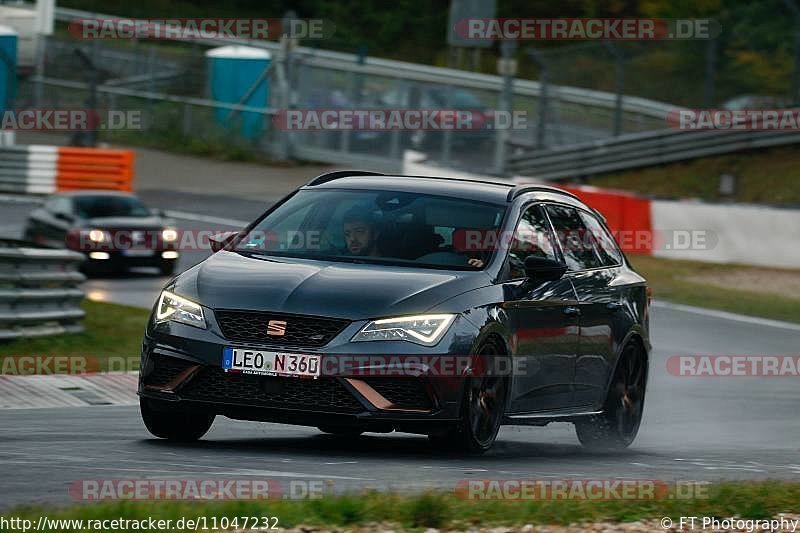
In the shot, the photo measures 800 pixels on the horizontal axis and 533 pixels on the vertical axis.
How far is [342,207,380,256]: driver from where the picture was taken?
9414 mm

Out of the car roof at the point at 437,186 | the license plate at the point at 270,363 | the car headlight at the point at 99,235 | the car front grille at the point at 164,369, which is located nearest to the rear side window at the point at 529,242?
the car roof at the point at 437,186

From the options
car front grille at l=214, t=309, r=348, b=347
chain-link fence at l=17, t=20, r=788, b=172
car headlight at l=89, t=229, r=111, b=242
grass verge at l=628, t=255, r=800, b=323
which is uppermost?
chain-link fence at l=17, t=20, r=788, b=172

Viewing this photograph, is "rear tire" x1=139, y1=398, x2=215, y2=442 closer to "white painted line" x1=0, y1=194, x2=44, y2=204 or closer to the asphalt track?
the asphalt track

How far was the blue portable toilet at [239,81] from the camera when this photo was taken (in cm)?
4381

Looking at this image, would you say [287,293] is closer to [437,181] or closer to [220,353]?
[220,353]

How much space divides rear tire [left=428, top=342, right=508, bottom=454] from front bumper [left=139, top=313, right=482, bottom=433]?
11 centimetres

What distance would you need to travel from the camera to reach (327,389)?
845cm

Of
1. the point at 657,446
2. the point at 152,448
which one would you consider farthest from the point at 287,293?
the point at 657,446

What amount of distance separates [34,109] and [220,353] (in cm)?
3836

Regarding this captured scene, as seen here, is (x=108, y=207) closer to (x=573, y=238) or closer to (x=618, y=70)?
(x=618, y=70)

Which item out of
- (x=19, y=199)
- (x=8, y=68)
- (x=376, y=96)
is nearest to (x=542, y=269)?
(x=19, y=199)

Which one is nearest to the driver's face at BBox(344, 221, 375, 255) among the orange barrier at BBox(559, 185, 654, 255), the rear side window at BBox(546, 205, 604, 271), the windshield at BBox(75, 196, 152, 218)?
the rear side window at BBox(546, 205, 604, 271)

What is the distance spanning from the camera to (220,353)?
8500 millimetres

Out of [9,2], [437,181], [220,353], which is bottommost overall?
[220,353]
